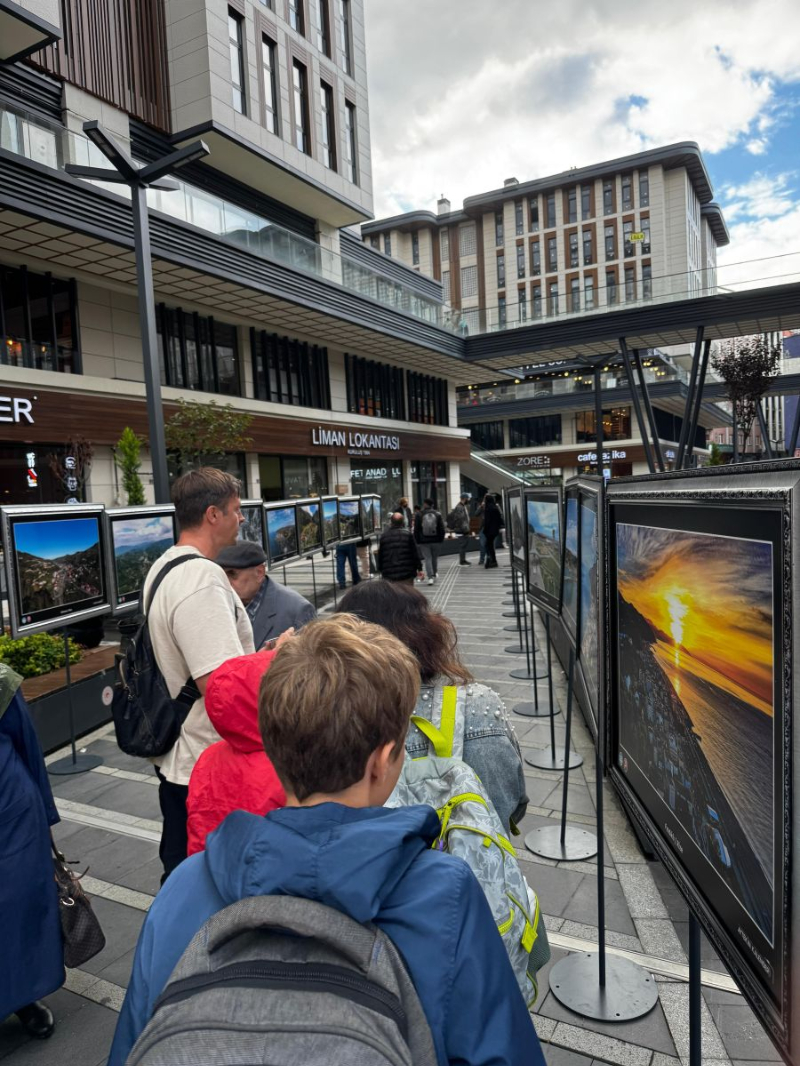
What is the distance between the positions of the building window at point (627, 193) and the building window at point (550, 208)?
6047 millimetres

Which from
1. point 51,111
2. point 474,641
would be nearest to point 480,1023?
point 474,641

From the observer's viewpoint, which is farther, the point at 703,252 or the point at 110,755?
the point at 703,252

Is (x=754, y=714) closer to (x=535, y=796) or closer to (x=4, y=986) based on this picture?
(x=4, y=986)

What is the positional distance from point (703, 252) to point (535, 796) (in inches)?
2996

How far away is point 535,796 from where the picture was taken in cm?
474

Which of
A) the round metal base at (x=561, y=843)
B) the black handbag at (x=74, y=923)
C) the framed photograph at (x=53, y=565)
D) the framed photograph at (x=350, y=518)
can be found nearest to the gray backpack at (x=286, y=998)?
the black handbag at (x=74, y=923)

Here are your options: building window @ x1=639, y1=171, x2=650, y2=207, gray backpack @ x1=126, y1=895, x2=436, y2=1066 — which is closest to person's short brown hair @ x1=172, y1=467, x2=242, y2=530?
gray backpack @ x1=126, y1=895, x2=436, y2=1066

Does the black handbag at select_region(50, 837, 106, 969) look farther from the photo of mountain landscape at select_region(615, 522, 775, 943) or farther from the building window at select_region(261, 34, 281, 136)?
the building window at select_region(261, 34, 281, 136)

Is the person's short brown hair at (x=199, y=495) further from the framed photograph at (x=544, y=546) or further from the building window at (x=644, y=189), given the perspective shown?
the building window at (x=644, y=189)

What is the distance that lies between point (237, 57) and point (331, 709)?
79.3ft

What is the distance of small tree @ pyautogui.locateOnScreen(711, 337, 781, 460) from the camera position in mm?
30562

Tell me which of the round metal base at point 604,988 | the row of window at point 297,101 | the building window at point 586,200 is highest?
the building window at point 586,200

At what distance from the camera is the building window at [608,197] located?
58.6 m

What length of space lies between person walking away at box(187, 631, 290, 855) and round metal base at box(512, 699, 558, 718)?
15.8 feet
